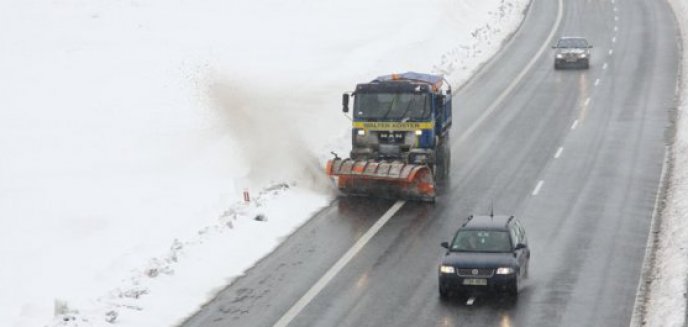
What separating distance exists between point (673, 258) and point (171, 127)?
25695 millimetres

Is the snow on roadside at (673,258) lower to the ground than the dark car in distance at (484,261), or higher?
lower

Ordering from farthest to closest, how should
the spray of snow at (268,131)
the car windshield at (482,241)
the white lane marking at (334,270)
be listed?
the spray of snow at (268,131), the car windshield at (482,241), the white lane marking at (334,270)

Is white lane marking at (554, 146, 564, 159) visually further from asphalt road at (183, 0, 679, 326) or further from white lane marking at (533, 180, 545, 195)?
white lane marking at (533, 180, 545, 195)

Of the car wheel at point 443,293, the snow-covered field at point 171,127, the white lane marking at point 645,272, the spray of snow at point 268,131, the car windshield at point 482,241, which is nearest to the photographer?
the white lane marking at point 645,272

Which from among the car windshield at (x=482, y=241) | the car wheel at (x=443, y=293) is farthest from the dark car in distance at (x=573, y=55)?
the car wheel at (x=443, y=293)

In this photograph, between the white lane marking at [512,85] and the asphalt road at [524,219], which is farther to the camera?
the white lane marking at [512,85]

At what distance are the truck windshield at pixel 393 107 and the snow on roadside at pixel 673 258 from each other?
6854mm

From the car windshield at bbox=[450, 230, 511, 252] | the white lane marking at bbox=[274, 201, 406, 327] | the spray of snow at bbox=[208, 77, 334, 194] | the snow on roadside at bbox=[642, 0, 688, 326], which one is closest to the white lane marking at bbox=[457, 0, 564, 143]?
the spray of snow at bbox=[208, 77, 334, 194]

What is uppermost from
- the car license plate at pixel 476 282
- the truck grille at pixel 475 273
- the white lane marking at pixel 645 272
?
the truck grille at pixel 475 273

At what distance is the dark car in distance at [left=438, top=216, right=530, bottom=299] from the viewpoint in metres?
18.5

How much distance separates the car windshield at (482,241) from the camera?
19156 mm

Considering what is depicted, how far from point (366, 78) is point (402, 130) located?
1900 centimetres

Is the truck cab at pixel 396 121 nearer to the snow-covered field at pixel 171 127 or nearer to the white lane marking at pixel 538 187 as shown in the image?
the snow-covered field at pixel 171 127

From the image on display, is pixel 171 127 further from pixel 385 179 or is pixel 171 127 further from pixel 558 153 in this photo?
pixel 385 179
